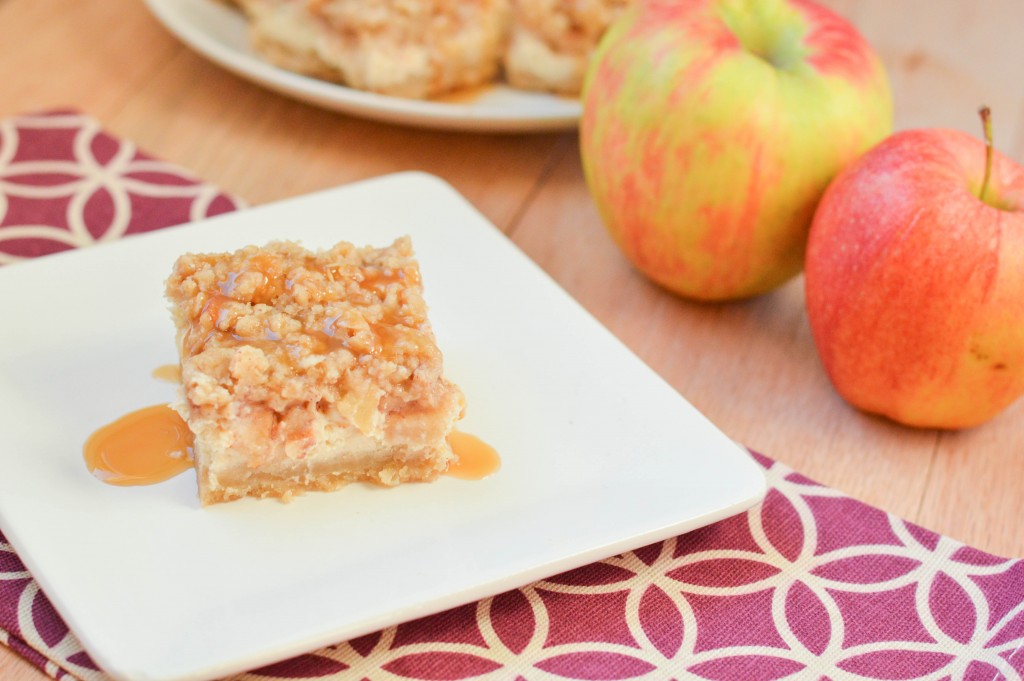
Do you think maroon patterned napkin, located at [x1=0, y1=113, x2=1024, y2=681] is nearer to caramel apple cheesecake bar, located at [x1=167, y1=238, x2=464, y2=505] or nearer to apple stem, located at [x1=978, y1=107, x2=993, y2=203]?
caramel apple cheesecake bar, located at [x1=167, y1=238, x2=464, y2=505]

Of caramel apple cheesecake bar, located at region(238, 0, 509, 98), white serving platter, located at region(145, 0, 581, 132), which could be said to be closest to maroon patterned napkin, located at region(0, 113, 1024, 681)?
white serving platter, located at region(145, 0, 581, 132)

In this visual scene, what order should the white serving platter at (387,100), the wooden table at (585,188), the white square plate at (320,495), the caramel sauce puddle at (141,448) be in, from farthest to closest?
the white serving platter at (387,100) → the wooden table at (585,188) → the caramel sauce puddle at (141,448) → the white square plate at (320,495)

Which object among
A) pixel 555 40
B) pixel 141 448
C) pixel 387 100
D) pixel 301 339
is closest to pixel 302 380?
pixel 301 339

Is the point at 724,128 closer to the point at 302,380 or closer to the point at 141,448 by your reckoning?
the point at 302,380

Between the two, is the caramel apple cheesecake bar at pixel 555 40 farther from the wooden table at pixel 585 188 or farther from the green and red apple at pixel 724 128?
the green and red apple at pixel 724 128

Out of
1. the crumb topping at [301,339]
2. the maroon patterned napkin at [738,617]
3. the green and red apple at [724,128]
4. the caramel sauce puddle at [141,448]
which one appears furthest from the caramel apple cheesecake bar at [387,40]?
the maroon patterned napkin at [738,617]

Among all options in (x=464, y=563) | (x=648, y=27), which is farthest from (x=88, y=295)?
(x=648, y=27)

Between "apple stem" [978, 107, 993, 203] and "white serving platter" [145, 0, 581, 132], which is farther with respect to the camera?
"white serving platter" [145, 0, 581, 132]
